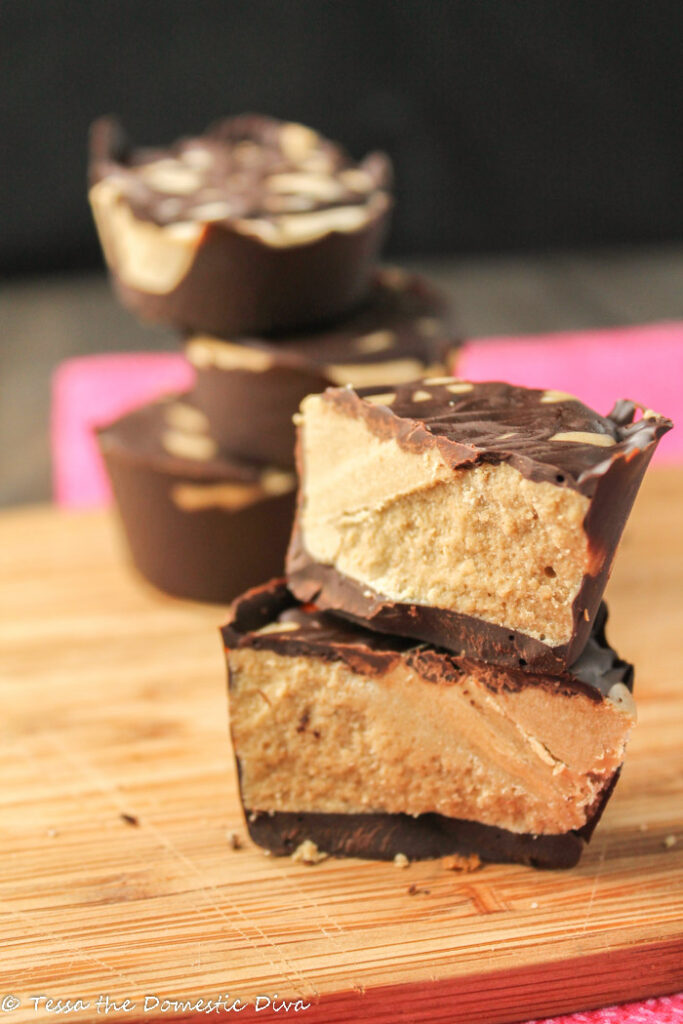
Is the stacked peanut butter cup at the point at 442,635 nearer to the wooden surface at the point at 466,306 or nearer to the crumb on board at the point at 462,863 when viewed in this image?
the crumb on board at the point at 462,863

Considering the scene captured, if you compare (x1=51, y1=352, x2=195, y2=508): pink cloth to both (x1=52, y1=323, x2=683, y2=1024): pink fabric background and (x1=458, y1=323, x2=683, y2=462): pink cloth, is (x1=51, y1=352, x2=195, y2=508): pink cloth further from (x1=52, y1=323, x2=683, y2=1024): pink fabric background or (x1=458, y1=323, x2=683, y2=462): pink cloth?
(x1=458, y1=323, x2=683, y2=462): pink cloth

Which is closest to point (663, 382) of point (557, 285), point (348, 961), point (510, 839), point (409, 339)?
point (557, 285)

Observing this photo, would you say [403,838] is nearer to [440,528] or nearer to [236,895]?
[236,895]

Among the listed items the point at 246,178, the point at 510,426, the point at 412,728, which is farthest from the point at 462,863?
the point at 246,178

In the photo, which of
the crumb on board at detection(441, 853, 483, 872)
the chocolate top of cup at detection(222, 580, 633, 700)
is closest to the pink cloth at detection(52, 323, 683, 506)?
the chocolate top of cup at detection(222, 580, 633, 700)

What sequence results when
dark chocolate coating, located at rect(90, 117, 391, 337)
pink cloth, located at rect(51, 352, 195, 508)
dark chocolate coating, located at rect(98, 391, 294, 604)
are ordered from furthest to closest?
pink cloth, located at rect(51, 352, 195, 508) → dark chocolate coating, located at rect(98, 391, 294, 604) → dark chocolate coating, located at rect(90, 117, 391, 337)

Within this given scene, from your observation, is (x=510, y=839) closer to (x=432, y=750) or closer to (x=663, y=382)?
(x=432, y=750)

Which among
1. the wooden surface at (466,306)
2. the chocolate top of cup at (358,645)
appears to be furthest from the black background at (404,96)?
the chocolate top of cup at (358,645)
